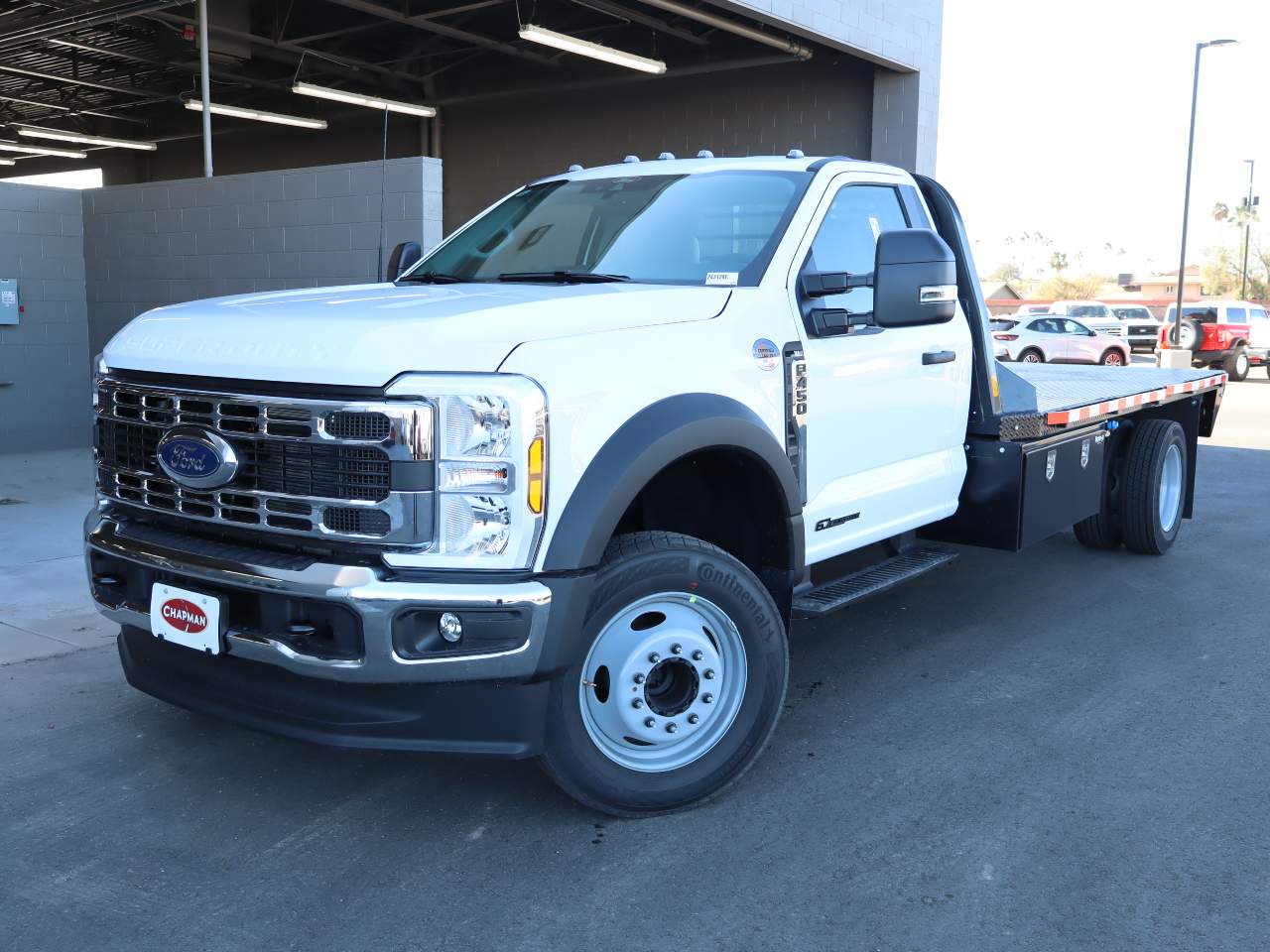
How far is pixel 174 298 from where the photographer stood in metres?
11.9

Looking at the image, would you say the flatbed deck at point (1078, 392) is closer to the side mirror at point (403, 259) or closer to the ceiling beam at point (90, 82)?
the side mirror at point (403, 259)

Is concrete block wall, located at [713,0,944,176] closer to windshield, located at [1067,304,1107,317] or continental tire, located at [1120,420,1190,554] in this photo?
continental tire, located at [1120,420,1190,554]

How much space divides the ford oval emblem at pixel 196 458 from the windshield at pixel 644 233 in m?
1.50

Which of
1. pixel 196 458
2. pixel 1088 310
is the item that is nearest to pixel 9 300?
pixel 196 458

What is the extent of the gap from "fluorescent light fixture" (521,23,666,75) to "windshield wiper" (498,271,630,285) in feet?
37.4

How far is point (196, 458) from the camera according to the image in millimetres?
3566

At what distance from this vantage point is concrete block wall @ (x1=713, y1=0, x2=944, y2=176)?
1572 centimetres

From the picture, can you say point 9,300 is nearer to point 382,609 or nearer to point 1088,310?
point 382,609

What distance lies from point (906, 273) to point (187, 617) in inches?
106

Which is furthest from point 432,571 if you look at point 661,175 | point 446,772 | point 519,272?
point 661,175

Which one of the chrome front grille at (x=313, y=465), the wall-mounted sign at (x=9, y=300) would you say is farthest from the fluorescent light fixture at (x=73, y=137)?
the chrome front grille at (x=313, y=465)

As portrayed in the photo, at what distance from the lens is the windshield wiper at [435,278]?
494 centimetres

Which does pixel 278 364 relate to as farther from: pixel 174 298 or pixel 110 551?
pixel 174 298

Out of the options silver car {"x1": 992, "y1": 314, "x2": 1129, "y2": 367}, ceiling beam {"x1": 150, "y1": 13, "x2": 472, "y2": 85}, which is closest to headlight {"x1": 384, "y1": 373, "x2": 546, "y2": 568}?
ceiling beam {"x1": 150, "y1": 13, "x2": 472, "y2": 85}
